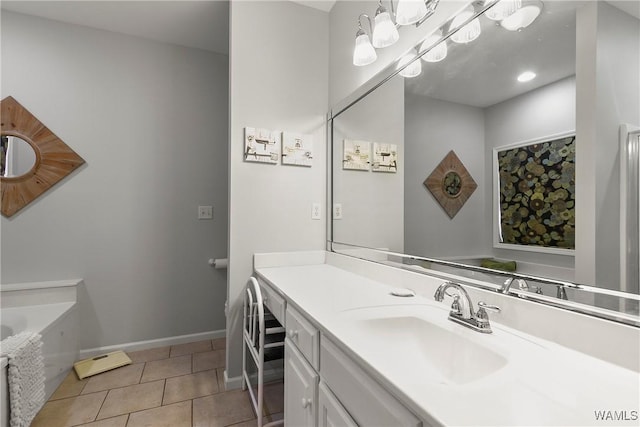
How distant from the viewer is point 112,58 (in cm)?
247

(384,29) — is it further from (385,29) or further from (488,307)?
(488,307)

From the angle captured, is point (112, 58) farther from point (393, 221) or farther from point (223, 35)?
point (393, 221)

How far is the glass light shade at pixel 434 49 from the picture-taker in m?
1.24

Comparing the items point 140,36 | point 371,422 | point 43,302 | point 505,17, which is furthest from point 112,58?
point 371,422

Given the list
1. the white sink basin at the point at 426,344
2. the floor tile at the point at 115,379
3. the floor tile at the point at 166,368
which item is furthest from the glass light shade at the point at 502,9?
the floor tile at the point at 115,379

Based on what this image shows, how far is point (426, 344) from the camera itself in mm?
988

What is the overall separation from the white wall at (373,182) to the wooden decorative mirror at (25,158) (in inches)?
83.6

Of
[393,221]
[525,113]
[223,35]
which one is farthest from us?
[223,35]

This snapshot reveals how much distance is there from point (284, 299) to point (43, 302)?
2.07 m

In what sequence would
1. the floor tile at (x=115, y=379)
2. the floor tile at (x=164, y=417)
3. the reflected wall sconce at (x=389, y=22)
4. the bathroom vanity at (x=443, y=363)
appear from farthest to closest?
1. the floor tile at (x=115, y=379)
2. the floor tile at (x=164, y=417)
3. the reflected wall sconce at (x=389, y=22)
4. the bathroom vanity at (x=443, y=363)

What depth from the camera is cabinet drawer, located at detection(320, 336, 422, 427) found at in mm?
630

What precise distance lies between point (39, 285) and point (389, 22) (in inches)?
113

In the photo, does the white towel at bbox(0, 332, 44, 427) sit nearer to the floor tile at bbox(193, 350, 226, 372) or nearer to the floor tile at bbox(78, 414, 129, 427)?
the floor tile at bbox(78, 414, 129, 427)

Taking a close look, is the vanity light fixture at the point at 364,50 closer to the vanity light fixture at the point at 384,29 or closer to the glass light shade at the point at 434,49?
the vanity light fixture at the point at 384,29
